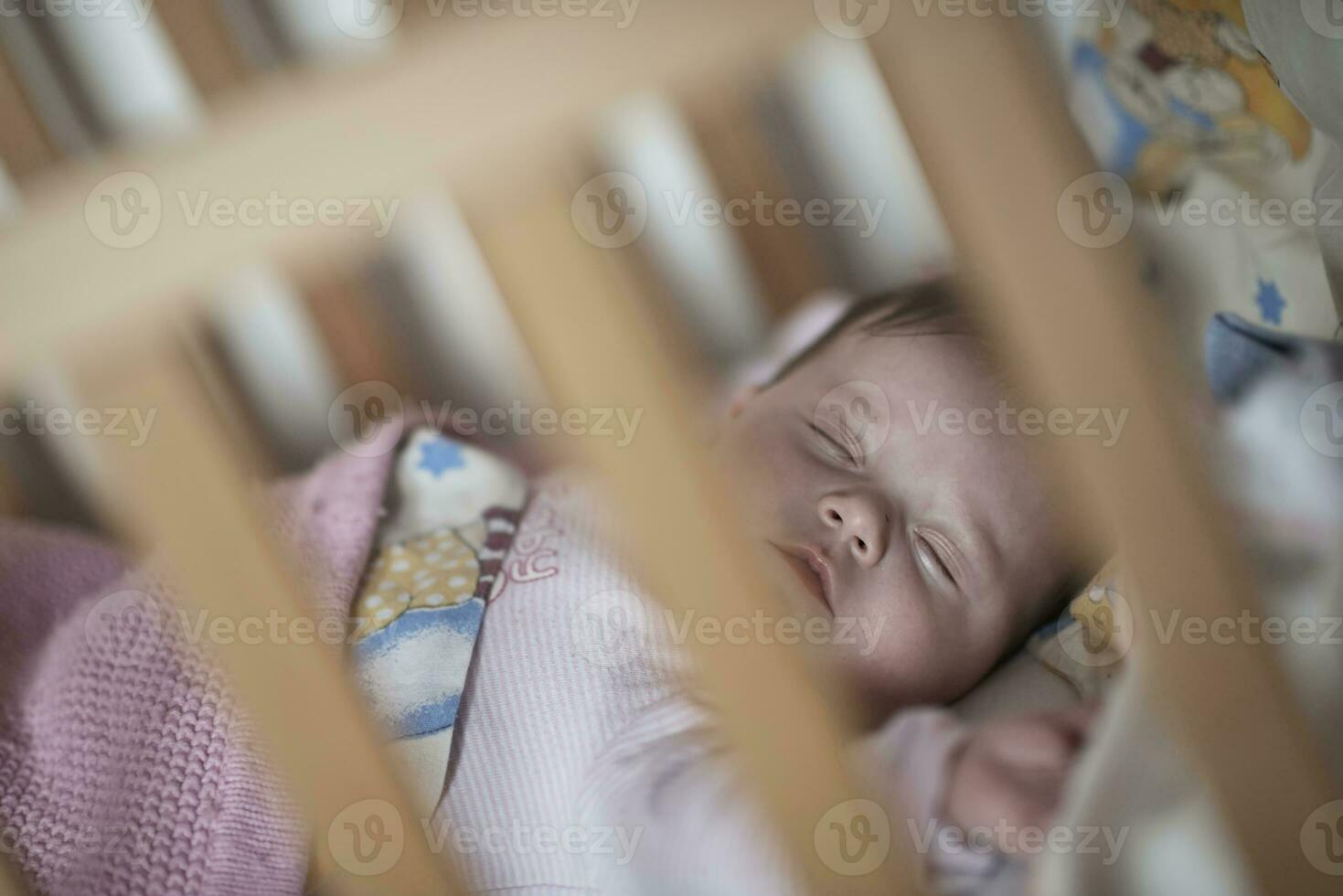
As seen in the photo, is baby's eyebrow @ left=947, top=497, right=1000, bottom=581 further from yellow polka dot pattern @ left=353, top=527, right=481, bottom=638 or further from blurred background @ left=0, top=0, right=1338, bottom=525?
yellow polka dot pattern @ left=353, top=527, right=481, bottom=638

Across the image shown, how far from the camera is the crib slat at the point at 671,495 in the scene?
45 centimetres

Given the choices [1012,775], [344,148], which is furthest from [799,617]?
[344,148]

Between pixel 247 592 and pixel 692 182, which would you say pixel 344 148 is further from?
pixel 692 182

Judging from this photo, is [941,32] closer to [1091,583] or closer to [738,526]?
[738,526]

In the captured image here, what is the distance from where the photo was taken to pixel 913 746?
65cm

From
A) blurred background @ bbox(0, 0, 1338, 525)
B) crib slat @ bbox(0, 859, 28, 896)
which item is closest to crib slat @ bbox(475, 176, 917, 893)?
crib slat @ bbox(0, 859, 28, 896)

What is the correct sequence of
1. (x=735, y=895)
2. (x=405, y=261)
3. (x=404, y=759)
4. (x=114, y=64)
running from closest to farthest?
(x=735, y=895)
(x=404, y=759)
(x=114, y=64)
(x=405, y=261)

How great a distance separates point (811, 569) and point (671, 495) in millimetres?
369

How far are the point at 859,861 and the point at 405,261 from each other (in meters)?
1.03

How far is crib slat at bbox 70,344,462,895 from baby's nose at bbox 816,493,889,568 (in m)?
0.36

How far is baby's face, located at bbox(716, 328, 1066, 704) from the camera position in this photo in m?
0.80

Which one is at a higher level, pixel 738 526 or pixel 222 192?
pixel 222 192

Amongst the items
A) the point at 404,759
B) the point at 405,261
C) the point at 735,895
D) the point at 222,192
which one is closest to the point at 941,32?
the point at 222,192

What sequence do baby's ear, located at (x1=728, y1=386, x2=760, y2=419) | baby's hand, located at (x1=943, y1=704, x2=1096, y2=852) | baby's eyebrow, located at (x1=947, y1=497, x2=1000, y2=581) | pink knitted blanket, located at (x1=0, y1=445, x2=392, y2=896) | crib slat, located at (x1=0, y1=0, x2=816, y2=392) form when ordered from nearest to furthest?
crib slat, located at (x1=0, y1=0, x2=816, y2=392) < baby's hand, located at (x1=943, y1=704, x2=1096, y2=852) < pink knitted blanket, located at (x1=0, y1=445, x2=392, y2=896) < baby's eyebrow, located at (x1=947, y1=497, x2=1000, y2=581) < baby's ear, located at (x1=728, y1=386, x2=760, y2=419)
